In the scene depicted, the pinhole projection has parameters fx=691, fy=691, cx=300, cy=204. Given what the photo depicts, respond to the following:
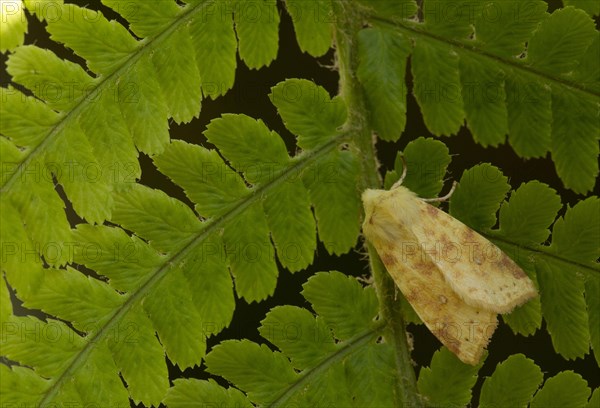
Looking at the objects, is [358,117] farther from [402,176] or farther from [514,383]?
[514,383]

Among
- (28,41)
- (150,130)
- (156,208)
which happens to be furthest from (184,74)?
(28,41)

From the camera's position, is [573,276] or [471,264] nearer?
[573,276]

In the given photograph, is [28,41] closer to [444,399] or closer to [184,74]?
[184,74]

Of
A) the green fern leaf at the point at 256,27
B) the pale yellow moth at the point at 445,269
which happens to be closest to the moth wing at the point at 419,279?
the pale yellow moth at the point at 445,269

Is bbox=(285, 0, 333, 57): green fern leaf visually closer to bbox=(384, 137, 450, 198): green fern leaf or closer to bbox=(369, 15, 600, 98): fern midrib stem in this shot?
bbox=(369, 15, 600, 98): fern midrib stem

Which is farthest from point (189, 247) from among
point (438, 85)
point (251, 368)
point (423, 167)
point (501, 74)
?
Result: point (501, 74)

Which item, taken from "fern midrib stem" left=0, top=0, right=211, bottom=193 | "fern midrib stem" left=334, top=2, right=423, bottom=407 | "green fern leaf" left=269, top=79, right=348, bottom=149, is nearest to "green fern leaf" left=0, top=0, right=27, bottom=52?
"fern midrib stem" left=0, top=0, right=211, bottom=193
